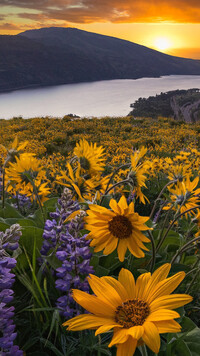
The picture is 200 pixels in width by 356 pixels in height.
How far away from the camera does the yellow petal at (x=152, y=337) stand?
72 cm

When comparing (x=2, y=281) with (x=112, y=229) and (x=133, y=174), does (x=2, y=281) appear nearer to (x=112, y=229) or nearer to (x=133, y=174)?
(x=112, y=229)

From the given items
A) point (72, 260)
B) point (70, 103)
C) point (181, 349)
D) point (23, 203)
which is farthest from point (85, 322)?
point (70, 103)

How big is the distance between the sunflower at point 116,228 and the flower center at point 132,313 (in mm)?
356

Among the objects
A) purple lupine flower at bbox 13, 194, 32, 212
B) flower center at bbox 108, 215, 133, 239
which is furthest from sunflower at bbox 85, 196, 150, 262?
purple lupine flower at bbox 13, 194, 32, 212

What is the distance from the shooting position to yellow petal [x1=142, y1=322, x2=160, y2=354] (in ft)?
2.37

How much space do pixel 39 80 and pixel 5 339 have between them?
612 feet

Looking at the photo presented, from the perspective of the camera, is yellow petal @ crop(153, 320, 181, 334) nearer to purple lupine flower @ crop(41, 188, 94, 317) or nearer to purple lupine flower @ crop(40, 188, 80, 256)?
purple lupine flower @ crop(41, 188, 94, 317)

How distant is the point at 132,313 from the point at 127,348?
11 cm

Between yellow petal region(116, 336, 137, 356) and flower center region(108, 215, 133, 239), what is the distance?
55 centimetres

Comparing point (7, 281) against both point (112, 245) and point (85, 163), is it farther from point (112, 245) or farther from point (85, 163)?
point (85, 163)

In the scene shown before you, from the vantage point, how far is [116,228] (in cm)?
130

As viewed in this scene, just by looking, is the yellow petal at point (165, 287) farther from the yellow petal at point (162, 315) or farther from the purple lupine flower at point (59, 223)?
the purple lupine flower at point (59, 223)

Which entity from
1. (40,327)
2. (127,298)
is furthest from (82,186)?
(127,298)

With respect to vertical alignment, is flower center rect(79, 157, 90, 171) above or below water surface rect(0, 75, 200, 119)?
below
